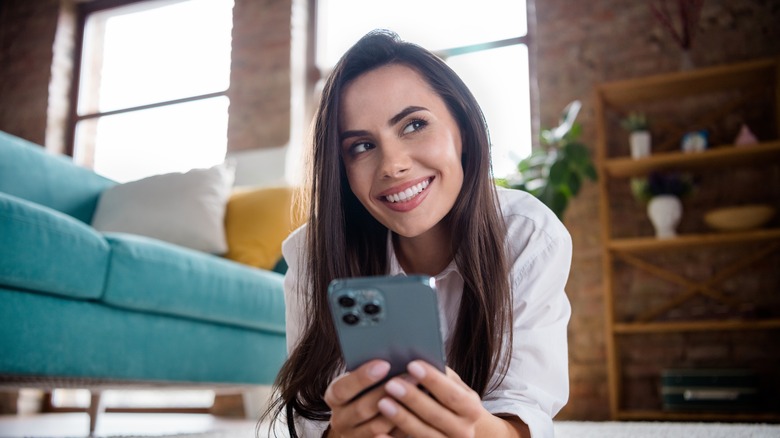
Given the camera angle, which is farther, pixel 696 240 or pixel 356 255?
pixel 696 240

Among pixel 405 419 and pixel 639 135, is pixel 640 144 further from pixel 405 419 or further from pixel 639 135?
pixel 405 419

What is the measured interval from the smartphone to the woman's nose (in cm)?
34

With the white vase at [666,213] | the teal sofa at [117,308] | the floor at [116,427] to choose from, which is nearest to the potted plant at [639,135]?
the white vase at [666,213]

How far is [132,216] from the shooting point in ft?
7.58

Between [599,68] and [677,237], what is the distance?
94 cm

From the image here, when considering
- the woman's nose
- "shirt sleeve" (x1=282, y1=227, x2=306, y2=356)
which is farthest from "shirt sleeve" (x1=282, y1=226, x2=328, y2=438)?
the woman's nose

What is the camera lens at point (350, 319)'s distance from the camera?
0.63 metres

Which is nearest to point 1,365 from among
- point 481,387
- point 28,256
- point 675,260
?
point 28,256

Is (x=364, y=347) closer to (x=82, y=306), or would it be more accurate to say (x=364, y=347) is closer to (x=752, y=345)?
(x=82, y=306)

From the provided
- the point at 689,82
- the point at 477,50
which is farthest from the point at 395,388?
the point at 477,50

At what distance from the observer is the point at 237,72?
4.02 meters

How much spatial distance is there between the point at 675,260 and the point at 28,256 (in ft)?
8.55

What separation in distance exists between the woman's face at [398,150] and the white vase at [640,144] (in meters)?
2.14

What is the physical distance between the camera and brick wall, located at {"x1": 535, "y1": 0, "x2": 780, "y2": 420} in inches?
117
